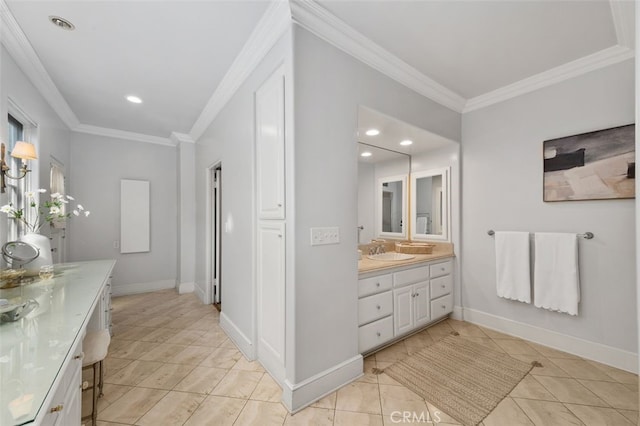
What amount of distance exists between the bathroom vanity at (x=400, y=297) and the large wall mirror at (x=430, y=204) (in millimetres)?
340

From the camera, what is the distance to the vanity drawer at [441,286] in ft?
9.09

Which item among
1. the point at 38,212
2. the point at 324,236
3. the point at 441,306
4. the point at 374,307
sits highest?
the point at 38,212

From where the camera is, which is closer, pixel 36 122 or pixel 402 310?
pixel 402 310

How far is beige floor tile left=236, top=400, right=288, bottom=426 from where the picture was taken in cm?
155

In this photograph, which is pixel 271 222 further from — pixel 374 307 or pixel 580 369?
pixel 580 369

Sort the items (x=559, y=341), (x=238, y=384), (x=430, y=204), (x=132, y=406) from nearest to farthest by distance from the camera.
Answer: (x=132, y=406), (x=238, y=384), (x=559, y=341), (x=430, y=204)

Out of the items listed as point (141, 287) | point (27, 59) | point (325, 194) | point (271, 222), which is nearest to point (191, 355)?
point (271, 222)

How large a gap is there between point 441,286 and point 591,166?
5.58 feet

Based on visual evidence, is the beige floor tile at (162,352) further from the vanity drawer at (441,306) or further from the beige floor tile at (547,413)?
the beige floor tile at (547,413)

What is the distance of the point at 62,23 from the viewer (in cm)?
183

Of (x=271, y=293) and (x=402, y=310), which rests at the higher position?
(x=271, y=293)

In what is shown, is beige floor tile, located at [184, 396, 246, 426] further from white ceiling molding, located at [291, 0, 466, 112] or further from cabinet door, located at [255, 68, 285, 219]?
white ceiling molding, located at [291, 0, 466, 112]

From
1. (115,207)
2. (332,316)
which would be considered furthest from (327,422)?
(115,207)

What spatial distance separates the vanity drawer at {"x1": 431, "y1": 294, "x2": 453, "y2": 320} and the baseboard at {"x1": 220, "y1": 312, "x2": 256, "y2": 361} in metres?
1.87
